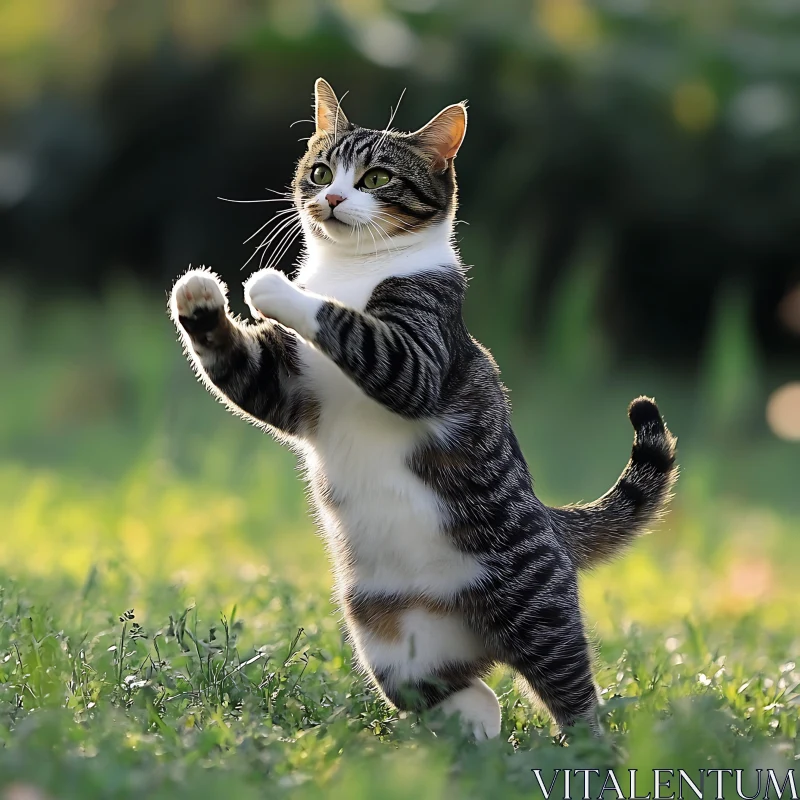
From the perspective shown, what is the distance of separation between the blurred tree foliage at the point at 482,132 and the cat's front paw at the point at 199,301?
5074 mm

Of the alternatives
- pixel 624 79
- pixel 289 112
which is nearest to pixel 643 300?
pixel 624 79

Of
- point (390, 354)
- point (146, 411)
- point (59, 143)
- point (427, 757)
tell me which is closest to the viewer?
point (427, 757)

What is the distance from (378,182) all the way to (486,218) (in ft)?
16.9

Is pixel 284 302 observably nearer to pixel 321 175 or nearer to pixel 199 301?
pixel 199 301

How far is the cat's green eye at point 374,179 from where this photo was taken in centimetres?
279

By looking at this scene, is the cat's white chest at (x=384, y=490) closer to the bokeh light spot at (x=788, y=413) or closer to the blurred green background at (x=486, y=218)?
the blurred green background at (x=486, y=218)

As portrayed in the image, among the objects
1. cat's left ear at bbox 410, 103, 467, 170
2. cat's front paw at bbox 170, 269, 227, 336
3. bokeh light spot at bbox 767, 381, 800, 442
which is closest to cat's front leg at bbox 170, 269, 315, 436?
cat's front paw at bbox 170, 269, 227, 336

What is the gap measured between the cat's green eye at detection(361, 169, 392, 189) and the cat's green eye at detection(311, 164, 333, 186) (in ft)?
0.35

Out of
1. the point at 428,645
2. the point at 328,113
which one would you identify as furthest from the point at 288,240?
the point at 428,645

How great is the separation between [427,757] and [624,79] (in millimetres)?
6817

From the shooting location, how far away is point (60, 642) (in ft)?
8.60

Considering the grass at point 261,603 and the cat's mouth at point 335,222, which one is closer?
the grass at point 261,603

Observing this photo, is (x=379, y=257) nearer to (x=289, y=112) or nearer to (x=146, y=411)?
(x=146, y=411)

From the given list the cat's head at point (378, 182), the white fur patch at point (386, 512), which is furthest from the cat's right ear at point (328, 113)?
the white fur patch at point (386, 512)
